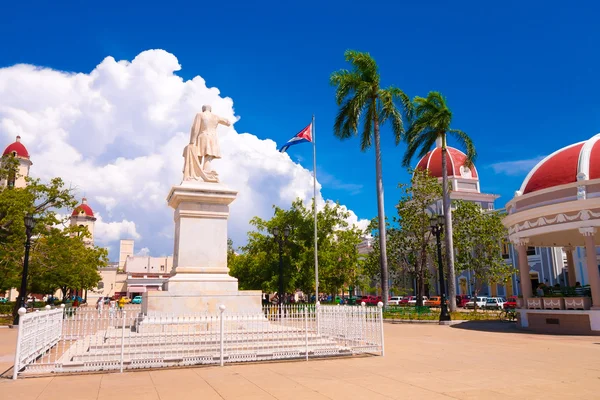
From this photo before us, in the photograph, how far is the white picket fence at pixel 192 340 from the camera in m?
9.77

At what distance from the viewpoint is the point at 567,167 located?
21109mm

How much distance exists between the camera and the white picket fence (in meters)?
9.77

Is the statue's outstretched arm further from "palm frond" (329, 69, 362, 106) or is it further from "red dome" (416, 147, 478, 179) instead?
"red dome" (416, 147, 478, 179)

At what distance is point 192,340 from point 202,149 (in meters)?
6.72

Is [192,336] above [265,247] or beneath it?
beneath

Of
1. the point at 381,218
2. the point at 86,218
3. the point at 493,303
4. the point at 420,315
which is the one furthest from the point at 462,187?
the point at 86,218

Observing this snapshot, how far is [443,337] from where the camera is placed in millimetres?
17219

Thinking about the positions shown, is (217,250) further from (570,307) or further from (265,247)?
(265,247)

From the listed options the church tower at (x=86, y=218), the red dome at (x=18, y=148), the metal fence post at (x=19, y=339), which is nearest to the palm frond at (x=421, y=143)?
the metal fence post at (x=19, y=339)

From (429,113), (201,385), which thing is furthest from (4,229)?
(429,113)

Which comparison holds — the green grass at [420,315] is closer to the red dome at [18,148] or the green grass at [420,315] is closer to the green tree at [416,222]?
the green tree at [416,222]

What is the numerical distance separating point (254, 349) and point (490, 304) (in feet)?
131

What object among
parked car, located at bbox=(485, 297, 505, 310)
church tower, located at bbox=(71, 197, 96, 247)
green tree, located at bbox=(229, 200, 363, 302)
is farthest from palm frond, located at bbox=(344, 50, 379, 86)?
church tower, located at bbox=(71, 197, 96, 247)

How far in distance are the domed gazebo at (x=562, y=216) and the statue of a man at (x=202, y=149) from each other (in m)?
14.3
